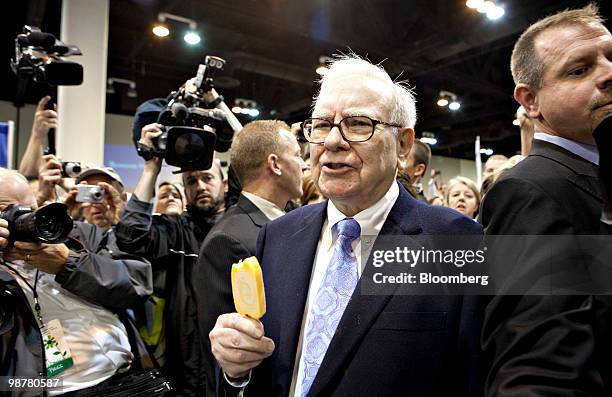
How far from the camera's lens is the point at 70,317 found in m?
1.72

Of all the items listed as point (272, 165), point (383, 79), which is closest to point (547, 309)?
point (383, 79)

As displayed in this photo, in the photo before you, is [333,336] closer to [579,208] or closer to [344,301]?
[344,301]

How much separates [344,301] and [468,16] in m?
5.49

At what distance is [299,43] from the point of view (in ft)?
21.6

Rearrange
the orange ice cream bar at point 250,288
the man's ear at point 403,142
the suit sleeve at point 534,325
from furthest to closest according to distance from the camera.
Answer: the man's ear at point 403,142
the orange ice cream bar at point 250,288
the suit sleeve at point 534,325

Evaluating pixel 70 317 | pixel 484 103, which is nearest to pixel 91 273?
pixel 70 317

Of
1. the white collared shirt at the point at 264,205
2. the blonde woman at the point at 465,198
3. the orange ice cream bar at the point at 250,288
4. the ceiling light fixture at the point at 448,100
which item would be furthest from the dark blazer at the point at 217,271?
the ceiling light fixture at the point at 448,100

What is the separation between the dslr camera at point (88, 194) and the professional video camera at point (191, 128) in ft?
0.86

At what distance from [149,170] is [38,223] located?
651 mm

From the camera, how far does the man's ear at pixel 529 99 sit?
1086mm

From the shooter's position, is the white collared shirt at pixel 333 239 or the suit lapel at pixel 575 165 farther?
the white collared shirt at pixel 333 239

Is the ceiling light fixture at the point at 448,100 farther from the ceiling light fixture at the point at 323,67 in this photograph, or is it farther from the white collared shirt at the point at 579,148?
the white collared shirt at the point at 579,148

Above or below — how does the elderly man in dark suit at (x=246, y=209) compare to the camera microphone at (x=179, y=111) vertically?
below

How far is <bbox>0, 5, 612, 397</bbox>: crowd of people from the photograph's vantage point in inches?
32.9
